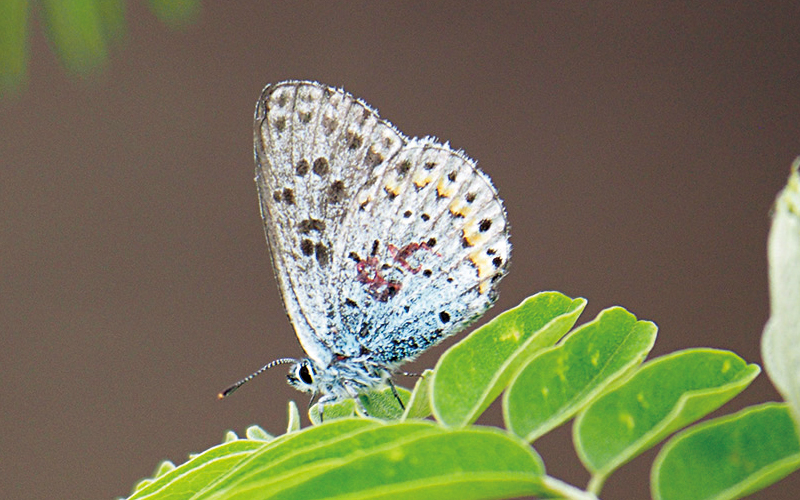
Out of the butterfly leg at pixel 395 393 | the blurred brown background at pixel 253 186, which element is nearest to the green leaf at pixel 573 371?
the butterfly leg at pixel 395 393

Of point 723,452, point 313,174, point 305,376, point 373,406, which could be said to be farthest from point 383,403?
point 723,452

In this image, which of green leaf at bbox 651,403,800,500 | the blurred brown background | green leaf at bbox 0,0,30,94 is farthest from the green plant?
the blurred brown background

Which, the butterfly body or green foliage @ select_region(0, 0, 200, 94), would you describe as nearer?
the butterfly body

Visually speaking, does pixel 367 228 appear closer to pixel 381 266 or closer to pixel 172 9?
pixel 381 266

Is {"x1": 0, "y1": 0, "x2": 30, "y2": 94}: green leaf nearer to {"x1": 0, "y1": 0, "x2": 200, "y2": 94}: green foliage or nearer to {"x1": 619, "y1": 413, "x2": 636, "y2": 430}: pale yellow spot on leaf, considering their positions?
{"x1": 0, "y1": 0, "x2": 200, "y2": 94}: green foliage

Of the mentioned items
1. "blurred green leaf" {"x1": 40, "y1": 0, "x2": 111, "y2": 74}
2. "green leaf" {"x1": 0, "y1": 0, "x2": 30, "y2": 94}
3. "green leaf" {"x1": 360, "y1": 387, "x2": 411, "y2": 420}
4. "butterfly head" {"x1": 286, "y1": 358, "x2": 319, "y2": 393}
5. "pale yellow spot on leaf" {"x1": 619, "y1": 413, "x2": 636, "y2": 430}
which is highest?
"blurred green leaf" {"x1": 40, "y1": 0, "x2": 111, "y2": 74}

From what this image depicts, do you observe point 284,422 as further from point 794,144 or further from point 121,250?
point 794,144

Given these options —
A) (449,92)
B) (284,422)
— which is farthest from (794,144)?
(284,422)
